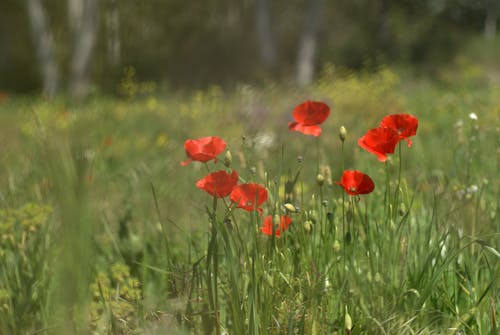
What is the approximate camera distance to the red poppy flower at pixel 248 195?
133 centimetres

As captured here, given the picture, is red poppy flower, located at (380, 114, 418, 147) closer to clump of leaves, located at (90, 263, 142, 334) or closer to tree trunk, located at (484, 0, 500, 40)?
clump of leaves, located at (90, 263, 142, 334)

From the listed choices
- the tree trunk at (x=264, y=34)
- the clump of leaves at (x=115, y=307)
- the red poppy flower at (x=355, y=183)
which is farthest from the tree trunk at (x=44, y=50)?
the red poppy flower at (x=355, y=183)

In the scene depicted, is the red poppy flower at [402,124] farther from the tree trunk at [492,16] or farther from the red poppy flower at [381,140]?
the tree trunk at [492,16]

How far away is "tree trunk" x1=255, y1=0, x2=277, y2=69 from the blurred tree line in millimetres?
23

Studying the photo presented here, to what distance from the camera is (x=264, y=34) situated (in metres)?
12.2

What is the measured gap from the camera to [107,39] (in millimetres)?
1315

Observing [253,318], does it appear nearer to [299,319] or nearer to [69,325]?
[299,319]

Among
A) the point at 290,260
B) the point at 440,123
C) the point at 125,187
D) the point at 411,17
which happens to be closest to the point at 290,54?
the point at 411,17

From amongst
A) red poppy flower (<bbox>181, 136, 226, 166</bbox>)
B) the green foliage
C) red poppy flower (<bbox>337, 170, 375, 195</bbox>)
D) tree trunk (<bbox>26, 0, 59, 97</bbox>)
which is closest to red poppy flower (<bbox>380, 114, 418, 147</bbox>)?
red poppy flower (<bbox>337, 170, 375, 195</bbox>)

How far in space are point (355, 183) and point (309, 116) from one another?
11.2 inches

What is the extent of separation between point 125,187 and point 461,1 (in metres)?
23.3

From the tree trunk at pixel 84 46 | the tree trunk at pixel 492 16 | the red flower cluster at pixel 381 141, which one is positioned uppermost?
the red flower cluster at pixel 381 141

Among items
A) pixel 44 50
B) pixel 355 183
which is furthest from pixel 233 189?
pixel 44 50

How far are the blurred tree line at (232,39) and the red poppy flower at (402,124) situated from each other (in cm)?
650
